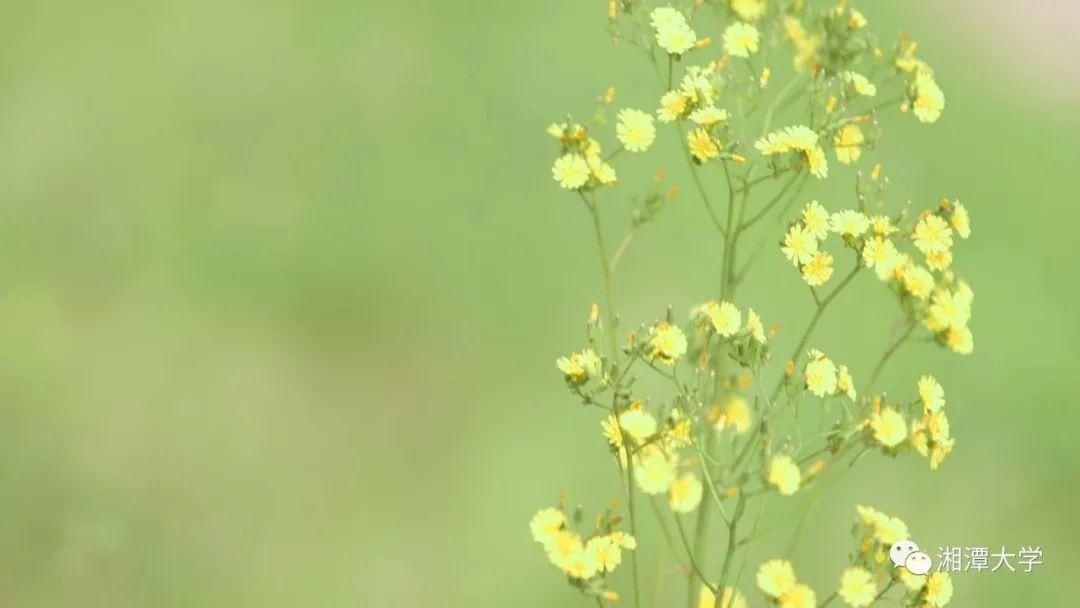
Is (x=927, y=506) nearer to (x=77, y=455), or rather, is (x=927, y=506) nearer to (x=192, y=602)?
(x=192, y=602)

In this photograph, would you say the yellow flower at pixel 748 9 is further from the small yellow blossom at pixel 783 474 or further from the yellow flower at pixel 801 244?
the small yellow blossom at pixel 783 474

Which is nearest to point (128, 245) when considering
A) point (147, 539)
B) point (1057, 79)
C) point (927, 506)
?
point (147, 539)

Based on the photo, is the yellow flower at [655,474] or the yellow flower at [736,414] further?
the yellow flower at [736,414]

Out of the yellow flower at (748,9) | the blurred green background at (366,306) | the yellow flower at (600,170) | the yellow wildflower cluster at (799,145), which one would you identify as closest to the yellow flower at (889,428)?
the yellow wildflower cluster at (799,145)

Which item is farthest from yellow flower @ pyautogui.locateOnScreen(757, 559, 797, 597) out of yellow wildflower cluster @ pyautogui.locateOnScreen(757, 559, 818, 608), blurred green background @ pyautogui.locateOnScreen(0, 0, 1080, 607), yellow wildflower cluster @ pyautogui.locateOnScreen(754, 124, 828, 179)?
blurred green background @ pyautogui.locateOnScreen(0, 0, 1080, 607)

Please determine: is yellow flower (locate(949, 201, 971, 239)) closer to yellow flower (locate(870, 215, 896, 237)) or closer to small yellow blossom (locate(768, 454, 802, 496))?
yellow flower (locate(870, 215, 896, 237))
